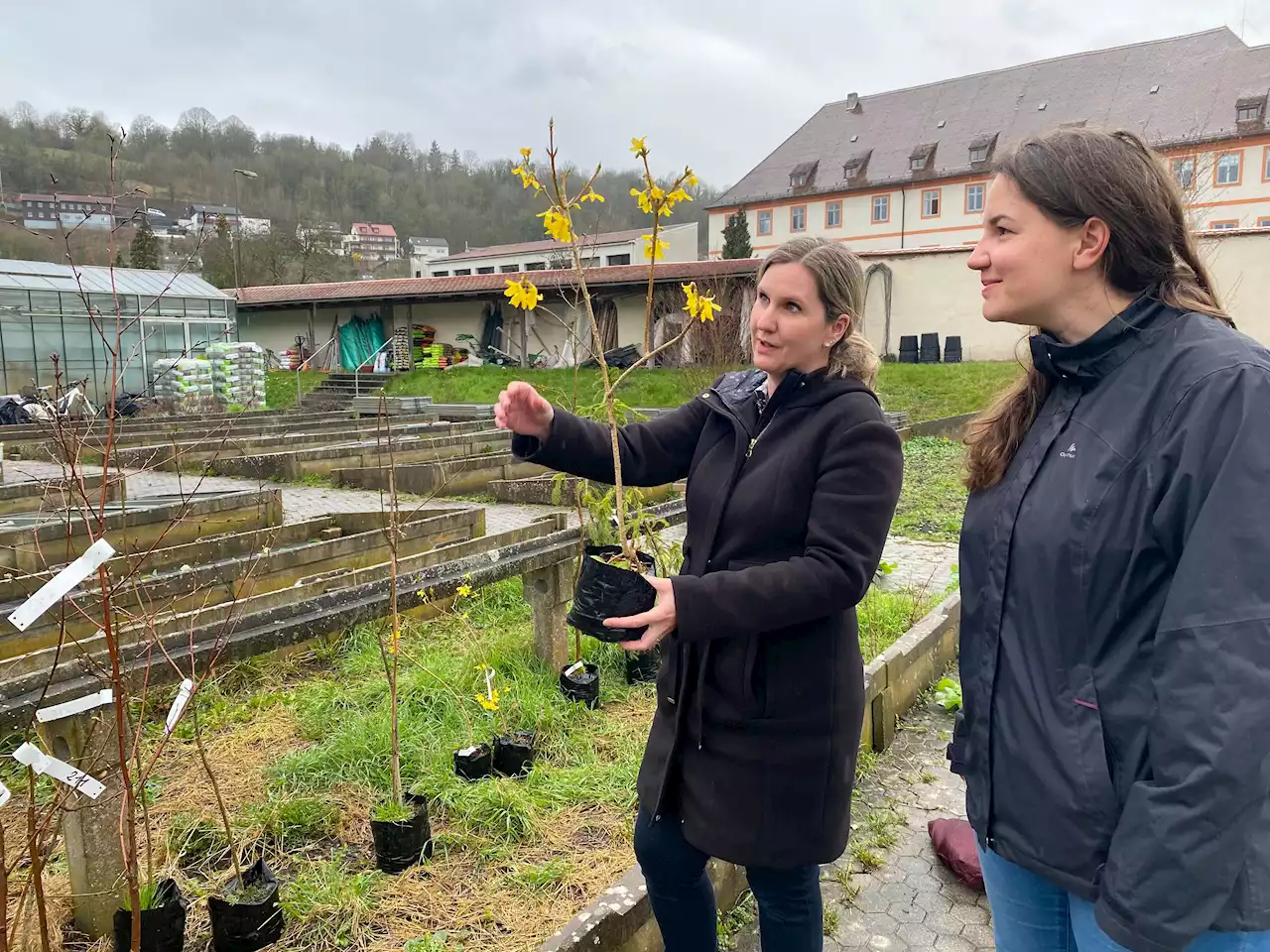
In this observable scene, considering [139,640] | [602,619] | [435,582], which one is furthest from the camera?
[435,582]

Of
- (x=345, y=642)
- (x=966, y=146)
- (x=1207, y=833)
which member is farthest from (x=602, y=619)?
(x=966, y=146)

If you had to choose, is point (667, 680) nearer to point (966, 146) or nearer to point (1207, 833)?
point (1207, 833)

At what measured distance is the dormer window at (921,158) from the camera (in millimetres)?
40219

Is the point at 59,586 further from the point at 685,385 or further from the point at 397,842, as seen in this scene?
the point at 685,385

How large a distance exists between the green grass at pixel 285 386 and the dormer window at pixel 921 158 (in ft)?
94.5

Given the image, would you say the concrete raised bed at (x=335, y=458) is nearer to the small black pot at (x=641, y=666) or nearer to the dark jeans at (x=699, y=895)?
the small black pot at (x=641, y=666)

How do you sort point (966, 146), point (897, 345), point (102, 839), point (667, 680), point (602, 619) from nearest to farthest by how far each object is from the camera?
point (602, 619)
point (667, 680)
point (102, 839)
point (897, 345)
point (966, 146)

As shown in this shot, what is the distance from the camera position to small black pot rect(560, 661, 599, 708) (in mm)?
4074

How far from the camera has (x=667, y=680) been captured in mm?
1959

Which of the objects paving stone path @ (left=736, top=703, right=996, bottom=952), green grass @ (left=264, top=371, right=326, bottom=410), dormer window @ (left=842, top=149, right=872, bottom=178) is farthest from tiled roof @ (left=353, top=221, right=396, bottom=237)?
paving stone path @ (left=736, top=703, right=996, bottom=952)

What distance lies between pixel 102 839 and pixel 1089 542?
2.64 m

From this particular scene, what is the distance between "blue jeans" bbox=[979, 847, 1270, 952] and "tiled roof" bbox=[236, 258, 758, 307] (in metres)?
22.0

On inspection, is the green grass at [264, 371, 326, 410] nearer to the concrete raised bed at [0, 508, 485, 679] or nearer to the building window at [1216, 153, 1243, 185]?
the concrete raised bed at [0, 508, 485, 679]

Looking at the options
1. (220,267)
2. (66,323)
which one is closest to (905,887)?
(66,323)
